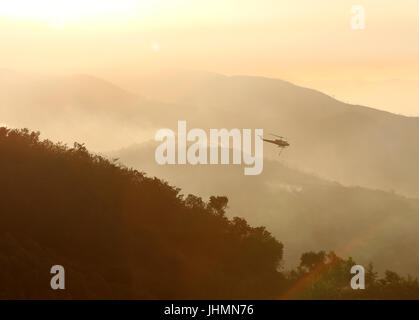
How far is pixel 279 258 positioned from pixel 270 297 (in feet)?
20.0

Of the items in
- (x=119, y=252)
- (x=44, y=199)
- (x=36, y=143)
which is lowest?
(x=119, y=252)

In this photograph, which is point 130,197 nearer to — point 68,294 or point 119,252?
point 119,252

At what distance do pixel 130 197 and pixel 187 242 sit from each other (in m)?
3.75

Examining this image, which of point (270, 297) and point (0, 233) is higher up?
point (0, 233)

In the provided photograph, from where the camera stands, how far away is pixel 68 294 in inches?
875

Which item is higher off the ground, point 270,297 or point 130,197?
point 130,197

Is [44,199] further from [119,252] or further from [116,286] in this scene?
[116,286]
